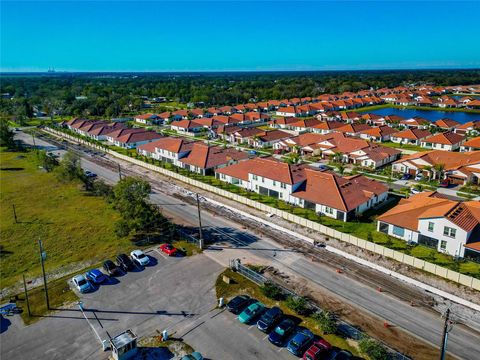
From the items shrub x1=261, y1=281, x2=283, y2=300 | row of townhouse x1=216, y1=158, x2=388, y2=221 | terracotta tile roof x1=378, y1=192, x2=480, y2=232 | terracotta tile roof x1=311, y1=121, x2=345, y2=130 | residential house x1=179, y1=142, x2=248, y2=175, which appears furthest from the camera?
terracotta tile roof x1=311, y1=121, x2=345, y2=130

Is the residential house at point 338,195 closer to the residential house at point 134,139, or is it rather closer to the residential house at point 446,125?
the residential house at point 134,139

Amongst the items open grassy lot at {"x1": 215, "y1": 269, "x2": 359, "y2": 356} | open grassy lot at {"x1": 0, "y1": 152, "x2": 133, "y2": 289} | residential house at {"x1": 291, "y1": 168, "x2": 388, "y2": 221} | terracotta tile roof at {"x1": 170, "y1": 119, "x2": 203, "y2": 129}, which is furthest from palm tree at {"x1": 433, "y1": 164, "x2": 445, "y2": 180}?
terracotta tile roof at {"x1": 170, "y1": 119, "x2": 203, "y2": 129}

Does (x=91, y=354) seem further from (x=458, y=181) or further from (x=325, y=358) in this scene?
(x=458, y=181)

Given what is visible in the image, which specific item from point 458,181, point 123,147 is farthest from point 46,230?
point 458,181

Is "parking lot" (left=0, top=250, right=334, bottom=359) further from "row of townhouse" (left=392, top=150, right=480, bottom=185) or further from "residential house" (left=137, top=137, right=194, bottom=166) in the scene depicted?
"row of townhouse" (left=392, top=150, right=480, bottom=185)

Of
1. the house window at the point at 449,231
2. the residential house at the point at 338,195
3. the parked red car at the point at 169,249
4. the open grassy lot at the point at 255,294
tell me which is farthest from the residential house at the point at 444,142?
the parked red car at the point at 169,249
